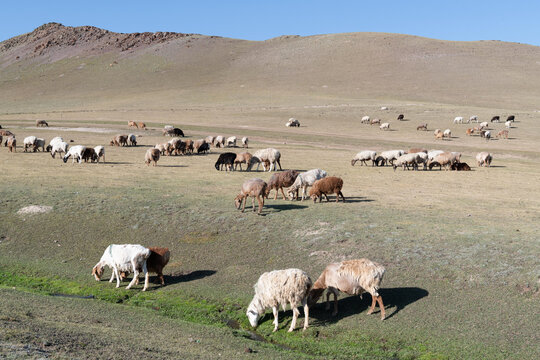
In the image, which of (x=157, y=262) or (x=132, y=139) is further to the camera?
(x=132, y=139)

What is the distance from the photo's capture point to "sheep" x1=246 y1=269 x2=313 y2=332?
11.6 m

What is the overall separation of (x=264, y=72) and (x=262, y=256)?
353 feet

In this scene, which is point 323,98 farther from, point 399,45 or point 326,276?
point 326,276

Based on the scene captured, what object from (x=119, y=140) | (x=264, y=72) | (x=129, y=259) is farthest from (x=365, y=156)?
(x=264, y=72)

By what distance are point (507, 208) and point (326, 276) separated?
1143cm

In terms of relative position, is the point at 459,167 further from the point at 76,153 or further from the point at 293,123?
the point at 293,123

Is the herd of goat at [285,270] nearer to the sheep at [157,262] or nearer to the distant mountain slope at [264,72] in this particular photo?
the sheep at [157,262]

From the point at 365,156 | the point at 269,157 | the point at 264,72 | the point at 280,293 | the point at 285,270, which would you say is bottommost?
the point at 280,293

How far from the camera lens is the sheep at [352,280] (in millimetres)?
11828

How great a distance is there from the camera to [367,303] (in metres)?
12.6

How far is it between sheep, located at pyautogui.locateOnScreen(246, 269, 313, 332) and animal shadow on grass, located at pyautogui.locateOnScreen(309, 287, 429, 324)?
73cm

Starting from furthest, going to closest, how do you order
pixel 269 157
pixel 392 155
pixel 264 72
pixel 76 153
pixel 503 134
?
pixel 264 72
pixel 503 134
pixel 392 155
pixel 76 153
pixel 269 157

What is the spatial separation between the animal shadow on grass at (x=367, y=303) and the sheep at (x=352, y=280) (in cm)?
22

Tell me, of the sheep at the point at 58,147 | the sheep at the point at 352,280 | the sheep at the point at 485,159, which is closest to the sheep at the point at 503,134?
the sheep at the point at 485,159
